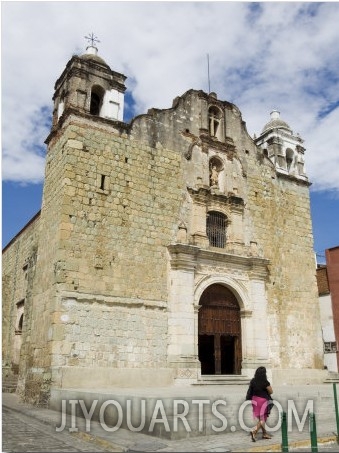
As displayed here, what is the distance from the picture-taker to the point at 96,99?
15727 mm

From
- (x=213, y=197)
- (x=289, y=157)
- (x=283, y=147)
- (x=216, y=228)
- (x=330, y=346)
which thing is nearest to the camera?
(x=213, y=197)

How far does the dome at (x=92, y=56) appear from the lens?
50.3ft

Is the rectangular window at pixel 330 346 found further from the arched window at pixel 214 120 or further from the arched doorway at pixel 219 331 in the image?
the arched window at pixel 214 120

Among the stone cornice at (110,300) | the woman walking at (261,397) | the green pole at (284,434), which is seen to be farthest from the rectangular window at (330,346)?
the green pole at (284,434)

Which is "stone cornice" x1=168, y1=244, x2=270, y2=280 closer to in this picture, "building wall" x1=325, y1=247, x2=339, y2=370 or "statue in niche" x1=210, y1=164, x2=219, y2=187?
"statue in niche" x1=210, y1=164, x2=219, y2=187

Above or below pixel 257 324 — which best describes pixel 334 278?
above

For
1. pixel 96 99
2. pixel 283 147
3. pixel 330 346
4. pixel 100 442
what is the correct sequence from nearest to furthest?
1. pixel 100 442
2. pixel 96 99
3. pixel 283 147
4. pixel 330 346

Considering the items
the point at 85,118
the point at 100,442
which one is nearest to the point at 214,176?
the point at 85,118

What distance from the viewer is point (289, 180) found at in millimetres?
18547

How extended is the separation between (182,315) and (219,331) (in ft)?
6.55

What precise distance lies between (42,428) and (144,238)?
6.62 m

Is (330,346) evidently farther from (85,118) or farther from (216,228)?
(85,118)

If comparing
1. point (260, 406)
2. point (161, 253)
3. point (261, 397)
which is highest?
point (161, 253)

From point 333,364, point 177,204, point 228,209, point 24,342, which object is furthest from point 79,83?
point 333,364
